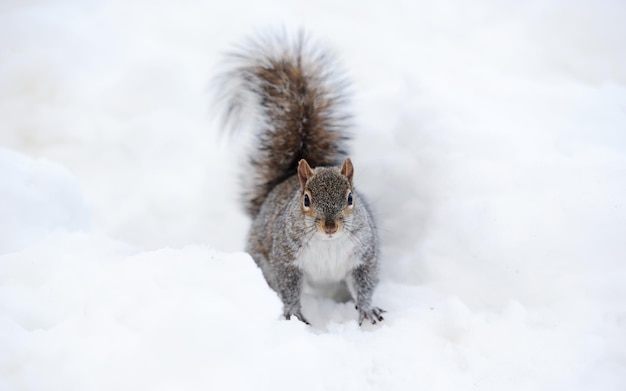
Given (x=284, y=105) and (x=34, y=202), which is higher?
(x=284, y=105)

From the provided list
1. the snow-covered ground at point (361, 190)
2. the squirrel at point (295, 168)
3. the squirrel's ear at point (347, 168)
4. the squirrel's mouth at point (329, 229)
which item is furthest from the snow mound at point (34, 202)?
the squirrel's ear at point (347, 168)

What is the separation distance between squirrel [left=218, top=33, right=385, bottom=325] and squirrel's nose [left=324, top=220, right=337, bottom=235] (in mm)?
139

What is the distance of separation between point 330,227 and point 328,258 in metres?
0.24

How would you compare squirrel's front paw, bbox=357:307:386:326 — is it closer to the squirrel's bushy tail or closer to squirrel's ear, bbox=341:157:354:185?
squirrel's ear, bbox=341:157:354:185

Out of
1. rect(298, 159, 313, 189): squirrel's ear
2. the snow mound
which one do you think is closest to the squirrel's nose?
rect(298, 159, 313, 189): squirrel's ear

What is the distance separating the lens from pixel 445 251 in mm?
2537

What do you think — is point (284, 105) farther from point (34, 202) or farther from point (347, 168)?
point (34, 202)

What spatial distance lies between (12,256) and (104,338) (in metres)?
0.69

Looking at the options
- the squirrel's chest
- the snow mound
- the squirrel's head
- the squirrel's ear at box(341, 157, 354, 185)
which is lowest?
the snow mound

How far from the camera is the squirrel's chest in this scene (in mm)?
2291

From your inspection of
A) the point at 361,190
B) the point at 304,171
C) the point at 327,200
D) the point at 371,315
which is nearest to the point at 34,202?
the point at 304,171

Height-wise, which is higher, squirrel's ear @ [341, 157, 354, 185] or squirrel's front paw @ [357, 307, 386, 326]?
squirrel's ear @ [341, 157, 354, 185]

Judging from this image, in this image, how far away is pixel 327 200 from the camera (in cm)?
221

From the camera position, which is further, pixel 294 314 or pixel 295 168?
pixel 295 168
